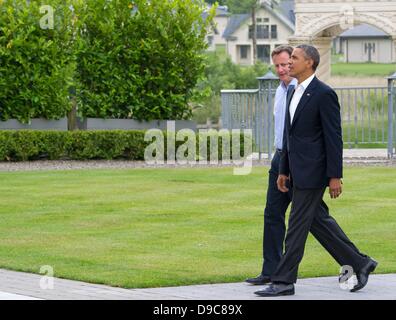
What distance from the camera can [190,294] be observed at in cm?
948

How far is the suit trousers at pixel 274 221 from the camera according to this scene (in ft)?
33.1

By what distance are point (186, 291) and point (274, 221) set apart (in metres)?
1.08

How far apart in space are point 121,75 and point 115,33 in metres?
0.92

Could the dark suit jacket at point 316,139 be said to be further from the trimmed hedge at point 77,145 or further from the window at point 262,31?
the window at point 262,31

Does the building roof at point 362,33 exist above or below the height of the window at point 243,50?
above

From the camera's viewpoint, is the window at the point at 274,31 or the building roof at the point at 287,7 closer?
the window at the point at 274,31

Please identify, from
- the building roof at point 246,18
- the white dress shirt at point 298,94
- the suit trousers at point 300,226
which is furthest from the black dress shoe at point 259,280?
the building roof at point 246,18

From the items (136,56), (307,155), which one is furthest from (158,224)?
(136,56)

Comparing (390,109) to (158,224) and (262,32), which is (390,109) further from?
(262,32)

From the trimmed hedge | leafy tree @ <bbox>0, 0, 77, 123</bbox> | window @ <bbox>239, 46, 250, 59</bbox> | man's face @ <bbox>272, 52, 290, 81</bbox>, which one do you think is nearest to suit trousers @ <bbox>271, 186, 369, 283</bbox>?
man's face @ <bbox>272, 52, 290, 81</bbox>

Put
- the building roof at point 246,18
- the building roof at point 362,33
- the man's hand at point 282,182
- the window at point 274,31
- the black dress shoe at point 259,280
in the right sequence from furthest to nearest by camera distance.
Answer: the building roof at point 362,33, the window at point 274,31, the building roof at point 246,18, the black dress shoe at point 259,280, the man's hand at point 282,182
